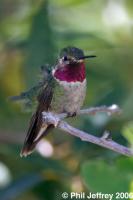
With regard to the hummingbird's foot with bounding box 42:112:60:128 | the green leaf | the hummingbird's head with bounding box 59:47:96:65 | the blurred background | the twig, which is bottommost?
the green leaf

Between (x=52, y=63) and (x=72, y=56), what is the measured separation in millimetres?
742

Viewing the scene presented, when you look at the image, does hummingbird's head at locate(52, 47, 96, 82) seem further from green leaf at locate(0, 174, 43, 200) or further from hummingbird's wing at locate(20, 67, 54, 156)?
green leaf at locate(0, 174, 43, 200)

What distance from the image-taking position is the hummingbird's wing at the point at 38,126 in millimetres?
3996

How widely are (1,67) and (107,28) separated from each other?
865 millimetres

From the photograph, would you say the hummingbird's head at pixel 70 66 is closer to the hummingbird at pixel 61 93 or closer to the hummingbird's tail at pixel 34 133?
the hummingbird at pixel 61 93

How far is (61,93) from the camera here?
13.5 ft

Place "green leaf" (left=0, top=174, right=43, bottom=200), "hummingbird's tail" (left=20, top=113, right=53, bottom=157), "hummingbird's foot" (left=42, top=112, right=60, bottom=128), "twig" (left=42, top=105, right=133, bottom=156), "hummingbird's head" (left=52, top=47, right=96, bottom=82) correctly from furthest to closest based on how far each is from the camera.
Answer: "green leaf" (left=0, top=174, right=43, bottom=200), "hummingbird's head" (left=52, top=47, right=96, bottom=82), "hummingbird's tail" (left=20, top=113, right=53, bottom=157), "hummingbird's foot" (left=42, top=112, right=60, bottom=128), "twig" (left=42, top=105, right=133, bottom=156)

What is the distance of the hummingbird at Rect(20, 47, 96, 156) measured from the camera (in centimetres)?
402

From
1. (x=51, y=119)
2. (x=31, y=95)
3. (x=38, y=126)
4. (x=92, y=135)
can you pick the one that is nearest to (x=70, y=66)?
(x=31, y=95)

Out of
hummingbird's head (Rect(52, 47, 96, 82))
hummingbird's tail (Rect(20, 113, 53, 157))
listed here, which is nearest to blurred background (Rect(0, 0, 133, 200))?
hummingbird's tail (Rect(20, 113, 53, 157))

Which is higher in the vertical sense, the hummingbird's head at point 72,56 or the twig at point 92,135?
the hummingbird's head at point 72,56

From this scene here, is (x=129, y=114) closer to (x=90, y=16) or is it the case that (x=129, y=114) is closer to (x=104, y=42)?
(x=104, y=42)

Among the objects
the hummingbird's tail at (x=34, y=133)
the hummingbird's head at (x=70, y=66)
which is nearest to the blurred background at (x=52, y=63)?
the hummingbird's tail at (x=34, y=133)

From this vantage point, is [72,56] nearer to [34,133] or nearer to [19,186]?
[34,133]
